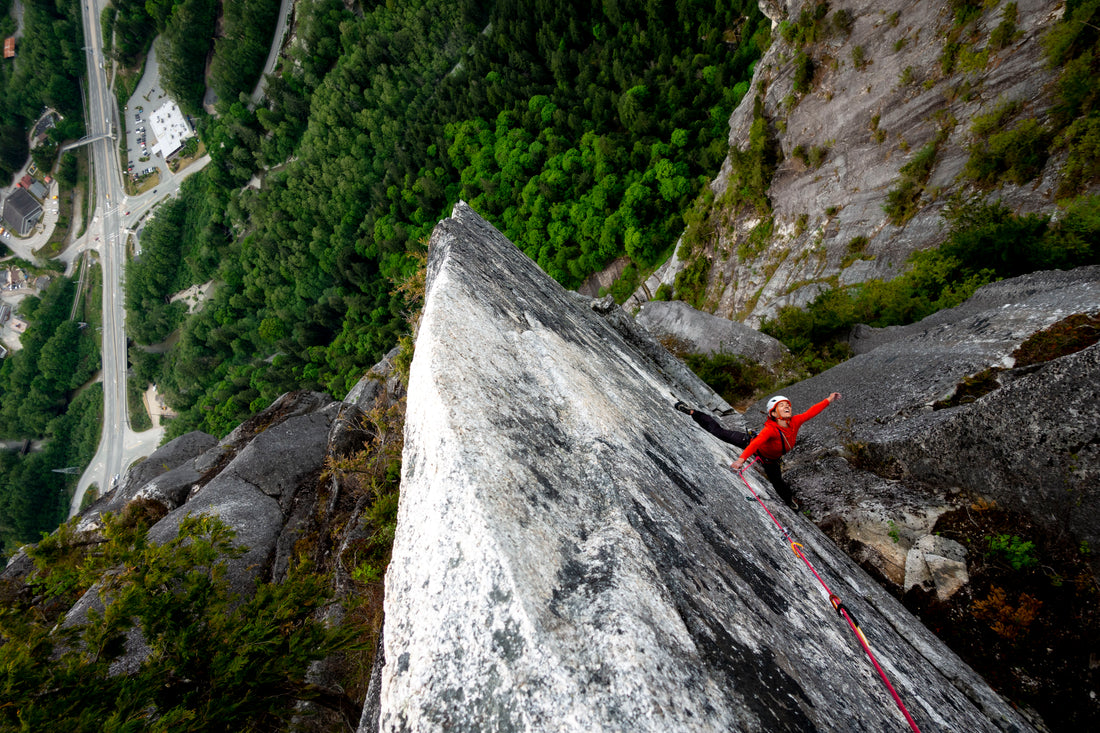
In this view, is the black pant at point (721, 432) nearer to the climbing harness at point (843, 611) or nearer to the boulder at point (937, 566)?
the climbing harness at point (843, 611)

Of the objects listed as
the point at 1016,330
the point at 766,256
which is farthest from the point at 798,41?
the point at 1016,330

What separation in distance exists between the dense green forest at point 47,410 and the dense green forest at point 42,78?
36159 millimetres

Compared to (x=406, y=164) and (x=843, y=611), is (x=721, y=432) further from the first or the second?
(x=406, y=164)

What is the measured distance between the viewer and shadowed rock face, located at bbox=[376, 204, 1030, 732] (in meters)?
2.96

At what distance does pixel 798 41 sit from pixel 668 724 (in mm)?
27992

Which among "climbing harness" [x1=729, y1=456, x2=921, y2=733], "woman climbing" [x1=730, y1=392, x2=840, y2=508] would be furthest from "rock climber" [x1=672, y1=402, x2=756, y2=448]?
"climbing harness" [x1=729, y1=456, x2=921, y2=733]

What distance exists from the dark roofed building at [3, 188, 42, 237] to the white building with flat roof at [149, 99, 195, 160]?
27187 millimetres

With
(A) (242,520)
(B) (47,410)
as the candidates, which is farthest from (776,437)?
(B) (47,410)

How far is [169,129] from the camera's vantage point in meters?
80.4

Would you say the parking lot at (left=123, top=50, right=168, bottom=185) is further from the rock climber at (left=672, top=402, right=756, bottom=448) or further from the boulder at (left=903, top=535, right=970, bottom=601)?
the boulder at (left=903, top=535, right=970, bottom=601)

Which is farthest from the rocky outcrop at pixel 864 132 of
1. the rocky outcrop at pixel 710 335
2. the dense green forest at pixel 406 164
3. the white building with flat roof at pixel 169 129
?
the white building with flat roof at pixel 169 129

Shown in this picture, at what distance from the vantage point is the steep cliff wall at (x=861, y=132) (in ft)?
47.1

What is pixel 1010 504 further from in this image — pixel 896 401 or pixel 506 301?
pixel 506 301

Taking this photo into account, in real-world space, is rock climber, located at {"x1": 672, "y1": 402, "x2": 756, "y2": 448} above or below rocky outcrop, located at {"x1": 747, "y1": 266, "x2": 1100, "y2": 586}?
below
